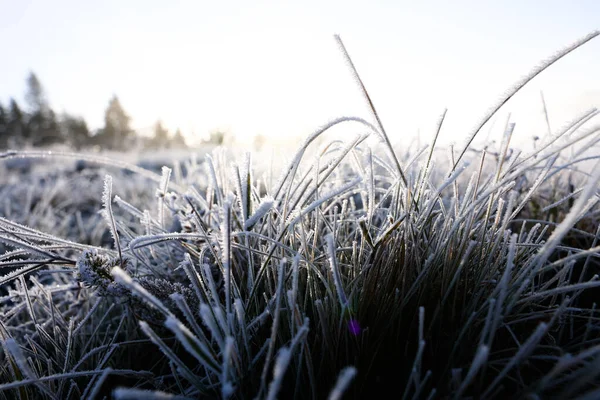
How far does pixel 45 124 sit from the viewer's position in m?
31.0

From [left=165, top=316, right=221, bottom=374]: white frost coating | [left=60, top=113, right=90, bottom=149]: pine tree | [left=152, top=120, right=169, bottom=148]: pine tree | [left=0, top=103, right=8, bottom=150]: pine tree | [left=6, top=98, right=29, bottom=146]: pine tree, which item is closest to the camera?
[left=165, top=316, right=221, bottom=374]: white frost coating

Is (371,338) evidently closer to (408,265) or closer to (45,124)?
(408,265)

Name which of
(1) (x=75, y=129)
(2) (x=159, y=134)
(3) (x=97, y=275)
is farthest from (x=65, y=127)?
(3) (x=97, y=275)

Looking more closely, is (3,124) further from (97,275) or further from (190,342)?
(190,342)

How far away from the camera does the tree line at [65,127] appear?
94.2ft

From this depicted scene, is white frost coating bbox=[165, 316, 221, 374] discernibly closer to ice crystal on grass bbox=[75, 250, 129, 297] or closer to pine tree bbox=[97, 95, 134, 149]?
ice crystal on grass bbox=[75, 250, 129, 297]

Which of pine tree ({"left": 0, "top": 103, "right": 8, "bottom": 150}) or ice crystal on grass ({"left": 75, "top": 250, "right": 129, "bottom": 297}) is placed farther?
pine tree ({"left": 0, "top": 103, "right": 8, "bottom": 150})

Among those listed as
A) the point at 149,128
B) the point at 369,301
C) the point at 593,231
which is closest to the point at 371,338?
the point at 369,301

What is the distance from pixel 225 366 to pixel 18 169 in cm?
930

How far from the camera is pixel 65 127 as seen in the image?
31.5m

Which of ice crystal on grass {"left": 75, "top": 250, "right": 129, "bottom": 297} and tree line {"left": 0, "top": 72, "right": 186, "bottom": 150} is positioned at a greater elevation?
tree line {"left": 0, "top": 72, "right": 186, "bottom": 150}

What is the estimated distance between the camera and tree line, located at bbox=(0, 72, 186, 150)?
94.2 feet

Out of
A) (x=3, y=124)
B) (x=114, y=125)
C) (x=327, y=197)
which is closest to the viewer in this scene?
(x=327, y=197)

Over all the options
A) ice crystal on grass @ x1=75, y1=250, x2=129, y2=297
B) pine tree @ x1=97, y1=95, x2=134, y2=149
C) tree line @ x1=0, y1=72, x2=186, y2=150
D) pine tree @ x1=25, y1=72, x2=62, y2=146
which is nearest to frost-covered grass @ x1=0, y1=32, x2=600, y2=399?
ice crystal on grass @ x1=75, y1=250, x2=129, y2=297
